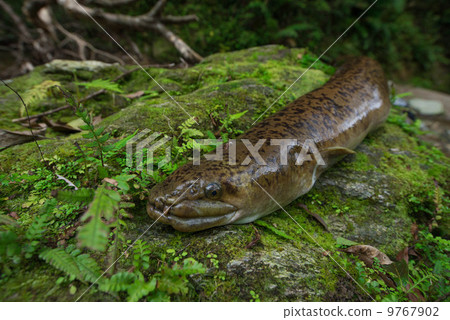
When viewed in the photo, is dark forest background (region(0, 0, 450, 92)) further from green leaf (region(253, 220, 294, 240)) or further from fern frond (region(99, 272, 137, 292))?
fern frond (region(99, 272, 137, 292))

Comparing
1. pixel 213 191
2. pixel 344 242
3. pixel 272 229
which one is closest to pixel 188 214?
pixel 213 191

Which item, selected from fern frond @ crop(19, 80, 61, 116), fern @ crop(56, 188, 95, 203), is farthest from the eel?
fern frond @ crop(19, 80, 61, 116)

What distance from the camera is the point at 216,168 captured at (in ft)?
8.39

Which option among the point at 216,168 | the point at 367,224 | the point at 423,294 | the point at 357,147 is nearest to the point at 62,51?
the point at 216,168

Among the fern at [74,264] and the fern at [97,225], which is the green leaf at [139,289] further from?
the fern at [97,225]

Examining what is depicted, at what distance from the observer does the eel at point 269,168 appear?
2355 millimetres

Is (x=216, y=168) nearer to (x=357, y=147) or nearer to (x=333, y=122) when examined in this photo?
(x=333, y=122)

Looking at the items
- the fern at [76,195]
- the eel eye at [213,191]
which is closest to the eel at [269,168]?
the eel eye at [213,191]

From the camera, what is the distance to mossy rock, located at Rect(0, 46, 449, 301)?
2.08m

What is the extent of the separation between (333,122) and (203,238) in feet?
7.80

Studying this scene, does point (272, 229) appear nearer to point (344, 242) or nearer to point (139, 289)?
point (344, 242)

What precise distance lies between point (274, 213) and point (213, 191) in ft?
2.85

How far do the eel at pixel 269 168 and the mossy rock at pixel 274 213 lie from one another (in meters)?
0.18

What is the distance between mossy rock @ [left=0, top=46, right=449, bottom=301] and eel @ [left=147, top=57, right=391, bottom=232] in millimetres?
181
